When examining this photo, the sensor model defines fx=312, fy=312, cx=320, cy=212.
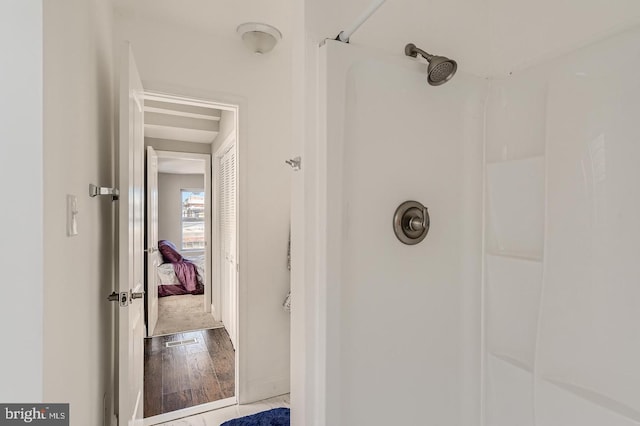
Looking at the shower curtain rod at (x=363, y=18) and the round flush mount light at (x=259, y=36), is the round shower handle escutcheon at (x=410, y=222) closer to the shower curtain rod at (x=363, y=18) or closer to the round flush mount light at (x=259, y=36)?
the shower curtain rod at (x=363, y=18)

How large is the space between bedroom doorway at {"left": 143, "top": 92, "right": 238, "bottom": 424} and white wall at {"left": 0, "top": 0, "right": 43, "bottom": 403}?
4.60ft

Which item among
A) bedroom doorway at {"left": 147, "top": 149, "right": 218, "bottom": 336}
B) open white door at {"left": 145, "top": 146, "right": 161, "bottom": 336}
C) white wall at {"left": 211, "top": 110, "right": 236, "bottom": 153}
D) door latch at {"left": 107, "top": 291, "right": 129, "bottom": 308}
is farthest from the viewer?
bedroom doorway at {"left": 147, "top": 149, "right": 218, "bottom": 336}

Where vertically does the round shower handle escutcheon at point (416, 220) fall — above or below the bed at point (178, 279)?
above

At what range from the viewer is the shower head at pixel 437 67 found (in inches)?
41.9

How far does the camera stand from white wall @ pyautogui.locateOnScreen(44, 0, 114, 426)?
2.72 ft

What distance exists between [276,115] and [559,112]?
181cm

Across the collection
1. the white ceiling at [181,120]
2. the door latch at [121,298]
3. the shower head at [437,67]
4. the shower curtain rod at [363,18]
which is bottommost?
the door latch at [121,298]

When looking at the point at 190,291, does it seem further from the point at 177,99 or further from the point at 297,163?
the point at 297,163

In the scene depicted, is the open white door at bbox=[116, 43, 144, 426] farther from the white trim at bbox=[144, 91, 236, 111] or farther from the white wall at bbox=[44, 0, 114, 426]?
the white trim at bbox=[144, 91, 236, 111]

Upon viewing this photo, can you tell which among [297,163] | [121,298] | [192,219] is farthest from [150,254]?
[192,219]

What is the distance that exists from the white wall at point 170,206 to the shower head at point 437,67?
7.04 m

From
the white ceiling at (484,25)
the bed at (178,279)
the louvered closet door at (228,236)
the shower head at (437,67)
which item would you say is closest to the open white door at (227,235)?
the louvered closet door at (228,236)

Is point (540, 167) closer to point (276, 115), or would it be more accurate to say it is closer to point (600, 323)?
point (600, 323)

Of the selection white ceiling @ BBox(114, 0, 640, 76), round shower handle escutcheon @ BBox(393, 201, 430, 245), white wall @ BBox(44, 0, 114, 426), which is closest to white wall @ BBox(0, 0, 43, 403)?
white wall @ BBox(44, 0, 114, 426)
